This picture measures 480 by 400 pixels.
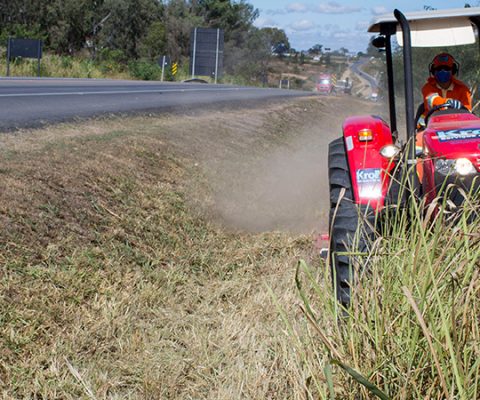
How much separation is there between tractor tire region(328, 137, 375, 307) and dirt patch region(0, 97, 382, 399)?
48 cm

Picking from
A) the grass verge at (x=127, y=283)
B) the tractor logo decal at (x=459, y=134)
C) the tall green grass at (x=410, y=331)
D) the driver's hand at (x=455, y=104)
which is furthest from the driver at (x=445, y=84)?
the tall green grass at (x=410, y=331)

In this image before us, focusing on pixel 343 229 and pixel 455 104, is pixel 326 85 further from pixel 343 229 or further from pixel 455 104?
pixel 343 229

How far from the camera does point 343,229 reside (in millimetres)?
4836

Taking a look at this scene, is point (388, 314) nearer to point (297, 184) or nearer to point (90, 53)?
point (297, 184)

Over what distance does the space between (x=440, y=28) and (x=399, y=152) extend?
4.73 feet

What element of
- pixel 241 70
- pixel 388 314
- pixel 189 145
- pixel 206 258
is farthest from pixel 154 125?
pixel 241 70

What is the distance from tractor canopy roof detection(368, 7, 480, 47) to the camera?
226 inches

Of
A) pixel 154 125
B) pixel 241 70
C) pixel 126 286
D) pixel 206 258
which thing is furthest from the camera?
pixel 241 70

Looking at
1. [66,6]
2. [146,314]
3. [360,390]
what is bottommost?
[146,314]

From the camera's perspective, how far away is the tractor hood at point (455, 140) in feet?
15.9

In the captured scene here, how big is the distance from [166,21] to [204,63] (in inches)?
862

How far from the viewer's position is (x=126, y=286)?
18.2 feet

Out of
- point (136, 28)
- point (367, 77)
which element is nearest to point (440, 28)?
point (136, 28)

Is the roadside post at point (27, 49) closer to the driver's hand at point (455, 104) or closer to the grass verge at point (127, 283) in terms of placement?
the grass verge at point (127, 283)
